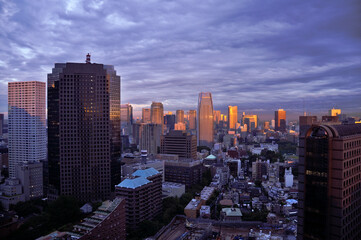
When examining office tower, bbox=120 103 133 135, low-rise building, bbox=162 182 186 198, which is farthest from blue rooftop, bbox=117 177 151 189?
office tower, bbox=120 103 133 135

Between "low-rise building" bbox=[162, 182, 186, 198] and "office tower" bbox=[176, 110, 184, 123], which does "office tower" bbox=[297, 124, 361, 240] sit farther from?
"office tower" bbox=[176, 110, 184, 123]

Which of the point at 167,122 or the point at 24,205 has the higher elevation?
the point at 167,122

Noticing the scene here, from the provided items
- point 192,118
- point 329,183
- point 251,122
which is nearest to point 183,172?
point 329,183

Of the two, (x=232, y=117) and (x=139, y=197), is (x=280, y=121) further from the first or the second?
(x=139, y=197)

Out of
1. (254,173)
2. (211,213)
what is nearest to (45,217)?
(211,213)

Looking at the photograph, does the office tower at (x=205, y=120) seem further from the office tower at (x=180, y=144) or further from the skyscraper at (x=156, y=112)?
the office tower at (x=180, y=144)

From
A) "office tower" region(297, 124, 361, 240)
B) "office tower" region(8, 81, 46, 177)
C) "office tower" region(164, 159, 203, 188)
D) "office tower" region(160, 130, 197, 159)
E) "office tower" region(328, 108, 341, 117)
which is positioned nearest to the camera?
"office tower" region(297, 124, 361, 240)

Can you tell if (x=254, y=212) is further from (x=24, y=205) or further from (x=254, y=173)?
(x=24, y=205)

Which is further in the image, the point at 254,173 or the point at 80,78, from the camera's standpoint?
the point at 254,173
